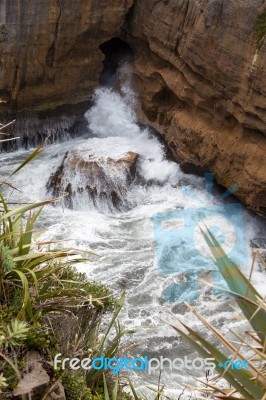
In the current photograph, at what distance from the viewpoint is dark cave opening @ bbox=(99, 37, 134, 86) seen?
1224 cm

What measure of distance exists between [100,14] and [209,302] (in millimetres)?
6239

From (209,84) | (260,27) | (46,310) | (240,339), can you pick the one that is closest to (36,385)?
(46,310)

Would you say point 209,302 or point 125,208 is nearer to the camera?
point 209,302

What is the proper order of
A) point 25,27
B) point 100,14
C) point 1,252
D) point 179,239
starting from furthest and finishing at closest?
point 100,14
point 25,27
point 179,239
point 1,252

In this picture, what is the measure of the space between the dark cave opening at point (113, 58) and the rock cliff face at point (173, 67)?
1.35 feet

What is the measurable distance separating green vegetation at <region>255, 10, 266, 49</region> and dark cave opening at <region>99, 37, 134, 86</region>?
13.5ft

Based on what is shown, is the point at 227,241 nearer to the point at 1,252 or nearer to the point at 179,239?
the point at 179,239

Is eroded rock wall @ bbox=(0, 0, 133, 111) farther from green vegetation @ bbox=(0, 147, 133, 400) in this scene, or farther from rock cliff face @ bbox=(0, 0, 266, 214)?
green vegetation @ bbox=(0, 147, 133, 400)

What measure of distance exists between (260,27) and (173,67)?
2.35 metres

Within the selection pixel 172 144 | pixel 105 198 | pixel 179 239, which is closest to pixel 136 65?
pixel 172 144

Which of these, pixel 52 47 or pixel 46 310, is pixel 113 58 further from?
pixel 46 310

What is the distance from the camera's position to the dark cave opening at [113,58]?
12242 mm

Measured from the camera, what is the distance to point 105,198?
9500mm

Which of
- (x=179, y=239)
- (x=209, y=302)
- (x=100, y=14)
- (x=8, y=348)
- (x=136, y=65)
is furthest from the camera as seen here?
(x=136, y=65)
